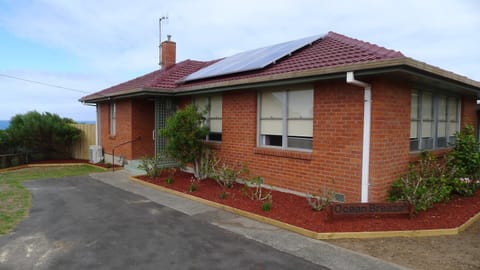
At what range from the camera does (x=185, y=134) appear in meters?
8.48

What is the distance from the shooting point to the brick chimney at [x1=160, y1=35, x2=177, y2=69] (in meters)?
14.5

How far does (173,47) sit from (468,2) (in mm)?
11446

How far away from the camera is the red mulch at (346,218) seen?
5.12 m

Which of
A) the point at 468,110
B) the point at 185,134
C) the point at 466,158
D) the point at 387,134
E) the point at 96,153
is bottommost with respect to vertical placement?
the point at 96,153

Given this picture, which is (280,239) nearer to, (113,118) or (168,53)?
(113,118)

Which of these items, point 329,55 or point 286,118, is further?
point 286,118

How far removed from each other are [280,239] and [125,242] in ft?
7.78

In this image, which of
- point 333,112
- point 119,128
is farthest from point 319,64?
point 119,128

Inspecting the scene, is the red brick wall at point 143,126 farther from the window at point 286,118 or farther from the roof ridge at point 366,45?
the roof ridge at point 366,45

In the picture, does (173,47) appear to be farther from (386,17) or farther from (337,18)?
(386,17)

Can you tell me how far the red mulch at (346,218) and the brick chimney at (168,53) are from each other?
28.5ft

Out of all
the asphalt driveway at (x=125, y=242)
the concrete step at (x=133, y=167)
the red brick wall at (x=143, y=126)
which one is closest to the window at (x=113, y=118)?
the red brick wall at (x=143, y=126)

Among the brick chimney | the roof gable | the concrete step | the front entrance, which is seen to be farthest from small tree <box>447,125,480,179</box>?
the brick chimney

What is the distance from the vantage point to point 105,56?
19.5 metres
